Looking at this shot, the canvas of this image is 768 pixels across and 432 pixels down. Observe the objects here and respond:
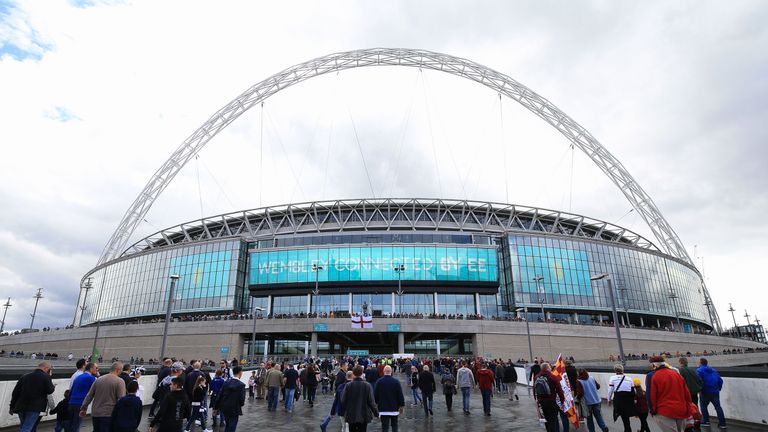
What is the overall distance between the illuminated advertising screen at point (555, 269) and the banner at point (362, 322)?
1335 inches

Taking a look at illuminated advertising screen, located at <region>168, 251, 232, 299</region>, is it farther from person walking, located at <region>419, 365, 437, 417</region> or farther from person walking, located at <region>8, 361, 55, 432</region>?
person walking, located at <region>8, 361, 55, 432</region>

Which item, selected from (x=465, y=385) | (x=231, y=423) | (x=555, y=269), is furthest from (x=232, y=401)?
(x=555, y=269)

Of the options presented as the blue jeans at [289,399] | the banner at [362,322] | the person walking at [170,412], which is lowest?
the blue jeans at [289,399]

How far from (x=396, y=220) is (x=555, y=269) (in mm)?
30759

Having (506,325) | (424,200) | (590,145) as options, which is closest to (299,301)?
(424,200)

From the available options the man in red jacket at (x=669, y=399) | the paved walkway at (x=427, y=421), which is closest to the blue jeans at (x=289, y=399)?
the paved walkway at (x=427, y=421)

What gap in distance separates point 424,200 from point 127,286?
201ft

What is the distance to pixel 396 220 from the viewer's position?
3418 inches

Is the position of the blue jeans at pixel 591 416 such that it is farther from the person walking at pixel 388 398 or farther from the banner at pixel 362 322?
the banner at pixel 362 322

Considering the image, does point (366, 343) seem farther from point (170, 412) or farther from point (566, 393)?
point (170, 412)

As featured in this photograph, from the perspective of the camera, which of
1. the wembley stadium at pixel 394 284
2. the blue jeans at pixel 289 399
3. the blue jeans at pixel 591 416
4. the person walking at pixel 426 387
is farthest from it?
the wembley stadium at pixel 394 284

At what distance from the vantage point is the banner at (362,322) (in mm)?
49812

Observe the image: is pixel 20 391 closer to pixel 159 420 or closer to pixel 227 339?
pixel 159 420

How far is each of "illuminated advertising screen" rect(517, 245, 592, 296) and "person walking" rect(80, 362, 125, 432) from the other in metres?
71.4
